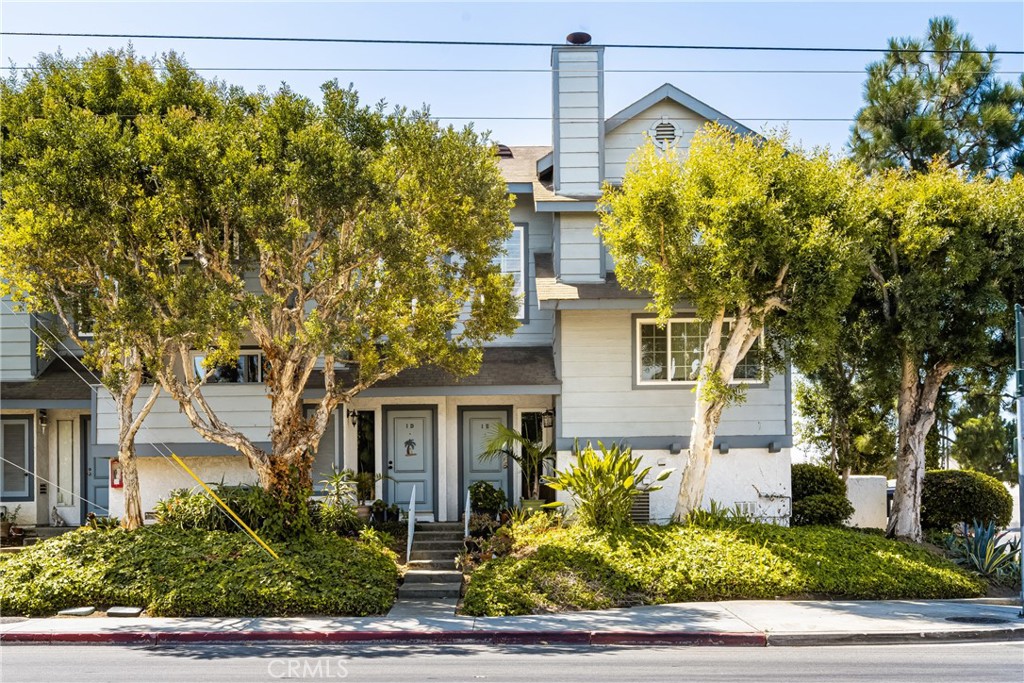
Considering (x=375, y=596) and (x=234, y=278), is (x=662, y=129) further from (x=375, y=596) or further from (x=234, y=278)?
(x=375, y=596)

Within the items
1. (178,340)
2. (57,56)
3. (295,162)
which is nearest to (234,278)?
(178,340)

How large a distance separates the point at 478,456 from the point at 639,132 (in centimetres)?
744

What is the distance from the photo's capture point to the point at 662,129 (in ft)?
58.9

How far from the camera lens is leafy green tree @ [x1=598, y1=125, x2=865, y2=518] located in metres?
14.0

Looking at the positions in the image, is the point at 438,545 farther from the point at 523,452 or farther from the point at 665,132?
the point at 665,132

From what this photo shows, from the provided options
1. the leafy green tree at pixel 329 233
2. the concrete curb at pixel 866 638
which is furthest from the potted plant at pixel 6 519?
the concrete curb at pixel 866 638

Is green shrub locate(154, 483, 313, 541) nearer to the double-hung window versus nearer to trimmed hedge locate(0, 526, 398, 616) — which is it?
trimmed hedge locate(0, 526, 398, 616)

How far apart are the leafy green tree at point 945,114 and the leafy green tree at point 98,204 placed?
1532 cm

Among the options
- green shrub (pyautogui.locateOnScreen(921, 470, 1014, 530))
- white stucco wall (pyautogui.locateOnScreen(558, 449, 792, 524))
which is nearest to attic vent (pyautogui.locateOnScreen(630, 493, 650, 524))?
white stucco wall (pyautogui.locateOnScreen(558, 449, 792, 524))

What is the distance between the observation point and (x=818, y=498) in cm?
1756

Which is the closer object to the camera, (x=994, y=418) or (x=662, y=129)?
(x=662, y=129)

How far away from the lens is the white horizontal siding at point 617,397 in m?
17.3

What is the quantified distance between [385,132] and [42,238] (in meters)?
5.37

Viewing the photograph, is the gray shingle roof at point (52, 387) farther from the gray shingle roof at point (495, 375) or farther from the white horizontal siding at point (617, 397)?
the white horizontal siding at point (617, 397)
